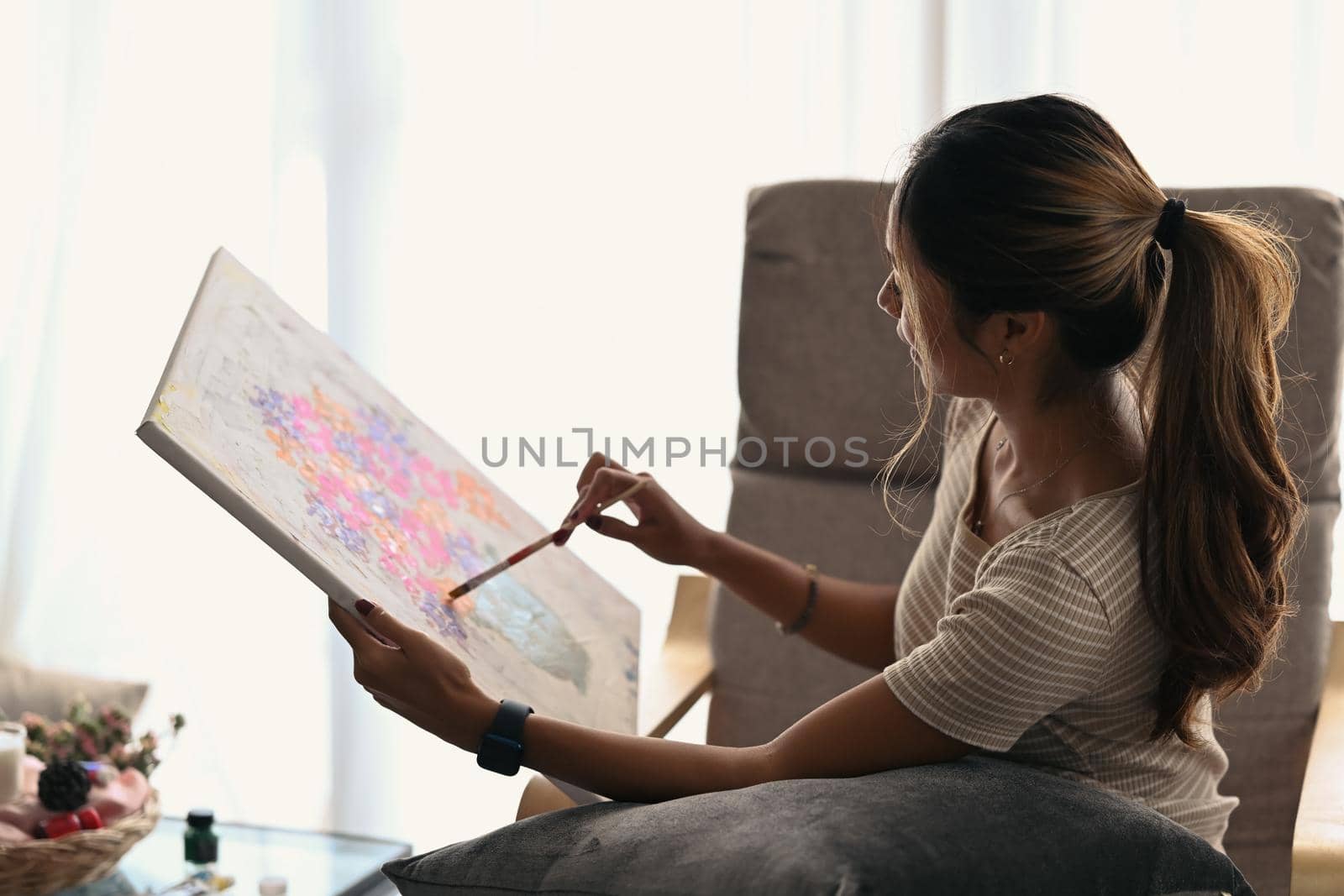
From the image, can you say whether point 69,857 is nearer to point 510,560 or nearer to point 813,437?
point 510,560

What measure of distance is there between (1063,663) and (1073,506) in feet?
0.41

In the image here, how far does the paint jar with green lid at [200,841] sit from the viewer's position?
157 cm

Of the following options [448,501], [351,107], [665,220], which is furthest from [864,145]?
[448,501]

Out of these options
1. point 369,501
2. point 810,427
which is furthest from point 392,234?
point 369,501

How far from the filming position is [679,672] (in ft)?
4.85

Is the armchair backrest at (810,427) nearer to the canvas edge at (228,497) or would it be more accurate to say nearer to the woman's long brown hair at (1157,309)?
the woman's long brown hair at (1157,309)

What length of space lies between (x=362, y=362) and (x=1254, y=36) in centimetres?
140

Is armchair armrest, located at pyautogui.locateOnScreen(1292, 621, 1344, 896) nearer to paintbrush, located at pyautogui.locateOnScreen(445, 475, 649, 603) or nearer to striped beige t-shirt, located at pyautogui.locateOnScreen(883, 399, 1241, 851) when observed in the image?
striped beige t-shirt, located at pyautogui.locateOnScreen(883, 399, 1241, 851)

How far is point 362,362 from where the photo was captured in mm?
2012

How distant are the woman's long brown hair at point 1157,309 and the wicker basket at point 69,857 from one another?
42.9 inches

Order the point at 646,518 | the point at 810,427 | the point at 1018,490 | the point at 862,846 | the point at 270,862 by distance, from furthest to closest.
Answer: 1. the point at 270,862
2. the point at 810,427
3. the point at 646,518
4. the point at 1018,490
5. the point at 862,846

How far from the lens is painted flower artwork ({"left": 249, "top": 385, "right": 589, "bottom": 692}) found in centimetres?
96

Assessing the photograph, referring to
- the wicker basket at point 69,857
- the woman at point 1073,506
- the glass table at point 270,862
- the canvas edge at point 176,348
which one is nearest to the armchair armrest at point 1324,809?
the woman at point 1073,506

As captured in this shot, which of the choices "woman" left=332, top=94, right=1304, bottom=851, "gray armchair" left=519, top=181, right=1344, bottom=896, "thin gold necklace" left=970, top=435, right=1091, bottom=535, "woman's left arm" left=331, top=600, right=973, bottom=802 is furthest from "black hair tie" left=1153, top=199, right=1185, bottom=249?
"gray armchair" left=519, top=181, right=1344, bottom=896
